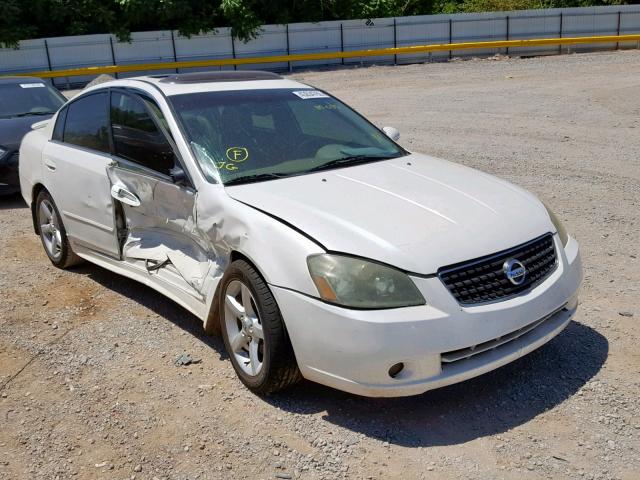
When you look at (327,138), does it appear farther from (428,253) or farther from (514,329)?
(514,329)

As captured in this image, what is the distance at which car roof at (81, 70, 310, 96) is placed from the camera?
4.93 m

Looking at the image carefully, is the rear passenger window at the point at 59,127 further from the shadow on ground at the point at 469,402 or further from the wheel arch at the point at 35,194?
the shadow on ground at the point at 469,402

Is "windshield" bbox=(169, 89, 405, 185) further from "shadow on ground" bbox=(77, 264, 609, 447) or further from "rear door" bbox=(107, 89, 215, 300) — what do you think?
"shadow on ground" bbox=(77, 264, 609, 447)

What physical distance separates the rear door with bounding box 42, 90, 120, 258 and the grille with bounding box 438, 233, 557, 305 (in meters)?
2.78

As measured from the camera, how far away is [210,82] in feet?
16.6

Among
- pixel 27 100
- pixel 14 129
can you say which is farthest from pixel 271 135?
pixel 27 100

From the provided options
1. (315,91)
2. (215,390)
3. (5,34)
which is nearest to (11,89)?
(315,91)

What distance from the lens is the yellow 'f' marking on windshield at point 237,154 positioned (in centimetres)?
441

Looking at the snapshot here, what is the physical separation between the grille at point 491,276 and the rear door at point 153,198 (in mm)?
1549

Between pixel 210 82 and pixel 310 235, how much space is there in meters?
2.00

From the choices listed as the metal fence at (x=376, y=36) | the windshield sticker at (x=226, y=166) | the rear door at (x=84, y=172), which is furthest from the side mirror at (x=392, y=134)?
the metal fence at (x=376, y=36)

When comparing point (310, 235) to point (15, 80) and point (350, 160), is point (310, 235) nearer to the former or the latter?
point (350, 160)

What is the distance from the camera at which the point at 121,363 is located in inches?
176

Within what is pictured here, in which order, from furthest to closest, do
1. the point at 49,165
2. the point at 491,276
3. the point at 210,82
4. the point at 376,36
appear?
1. the point at 376,36
2. the point at 49,165
3. the point at 210,82
4. the point at 491,276
